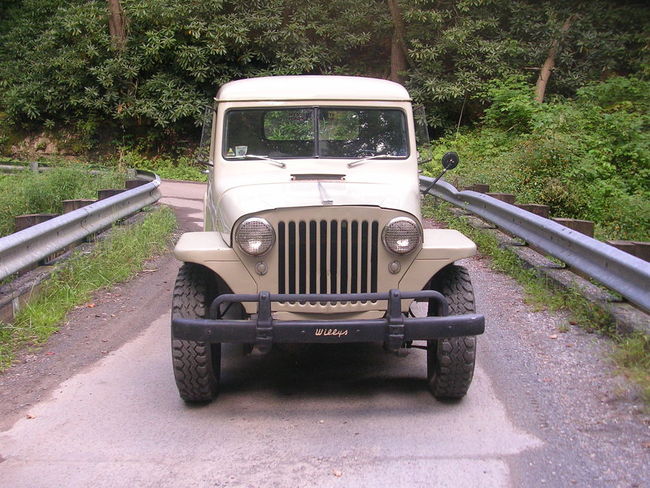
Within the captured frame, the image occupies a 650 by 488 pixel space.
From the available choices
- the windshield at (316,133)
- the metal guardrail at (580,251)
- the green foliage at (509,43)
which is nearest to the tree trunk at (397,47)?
the green foliage at (509,43)

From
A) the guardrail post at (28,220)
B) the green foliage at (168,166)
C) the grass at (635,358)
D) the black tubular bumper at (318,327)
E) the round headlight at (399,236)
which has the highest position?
the round headlight at (399,236)

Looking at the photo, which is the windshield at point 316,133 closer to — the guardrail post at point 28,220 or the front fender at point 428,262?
the front fender at point 428,262

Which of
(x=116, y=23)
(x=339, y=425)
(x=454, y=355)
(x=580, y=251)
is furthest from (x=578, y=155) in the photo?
(x=116, y=23)

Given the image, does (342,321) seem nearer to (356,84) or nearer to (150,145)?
(356,84)

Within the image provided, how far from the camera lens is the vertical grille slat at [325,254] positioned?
435cm

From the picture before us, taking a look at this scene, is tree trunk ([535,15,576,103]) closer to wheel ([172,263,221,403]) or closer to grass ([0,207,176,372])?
grass ([0,207,176,372])

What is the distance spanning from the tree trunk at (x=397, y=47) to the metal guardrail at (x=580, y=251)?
12.6 meters

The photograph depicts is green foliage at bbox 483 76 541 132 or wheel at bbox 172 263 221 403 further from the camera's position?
green foliage at bbox 483 76 541 132

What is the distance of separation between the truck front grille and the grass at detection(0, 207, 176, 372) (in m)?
2.25

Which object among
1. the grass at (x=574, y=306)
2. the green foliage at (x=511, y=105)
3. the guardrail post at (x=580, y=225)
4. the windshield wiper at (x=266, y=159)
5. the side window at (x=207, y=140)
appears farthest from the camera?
the green foliage at (x=511, y=105)

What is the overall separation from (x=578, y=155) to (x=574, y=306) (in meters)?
7.35

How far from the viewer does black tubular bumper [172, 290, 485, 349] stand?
412 cm

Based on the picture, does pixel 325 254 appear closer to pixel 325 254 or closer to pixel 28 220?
pixel 325 254

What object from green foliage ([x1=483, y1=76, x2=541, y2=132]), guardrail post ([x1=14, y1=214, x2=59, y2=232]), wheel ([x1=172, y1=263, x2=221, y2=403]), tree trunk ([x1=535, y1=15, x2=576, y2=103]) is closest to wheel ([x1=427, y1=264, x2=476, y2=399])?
wheel ([x1=172, y1=263, x2=221, y2=403])
